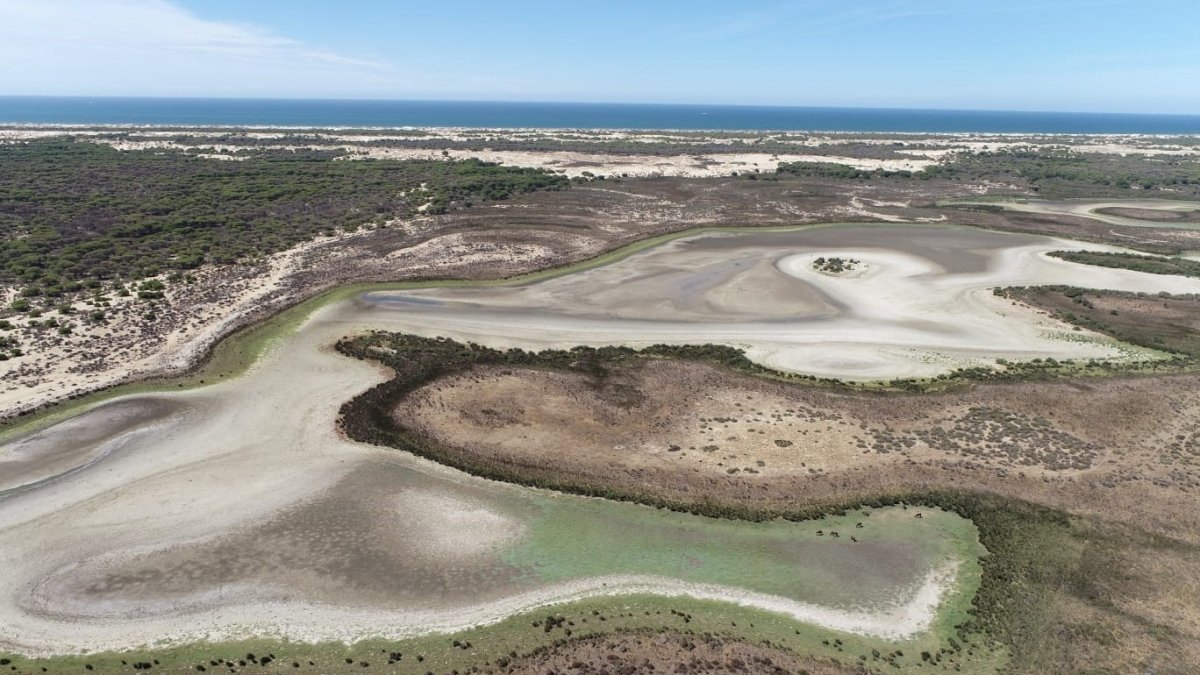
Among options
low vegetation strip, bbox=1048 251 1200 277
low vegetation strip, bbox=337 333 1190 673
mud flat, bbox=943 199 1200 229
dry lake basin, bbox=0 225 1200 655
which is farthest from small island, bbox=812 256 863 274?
mud flat, bbox=943 199 1200 229

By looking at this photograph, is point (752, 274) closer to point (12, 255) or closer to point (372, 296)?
point (372, 296)

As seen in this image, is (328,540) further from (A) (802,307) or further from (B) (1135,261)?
(B) (1135,261)

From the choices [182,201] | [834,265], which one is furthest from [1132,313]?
[182,201]

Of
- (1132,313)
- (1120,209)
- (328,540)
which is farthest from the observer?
(1120,209)

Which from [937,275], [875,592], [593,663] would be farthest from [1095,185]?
[593,663]

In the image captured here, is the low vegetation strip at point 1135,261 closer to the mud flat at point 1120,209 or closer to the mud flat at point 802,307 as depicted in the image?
the mud flat at point 802,307

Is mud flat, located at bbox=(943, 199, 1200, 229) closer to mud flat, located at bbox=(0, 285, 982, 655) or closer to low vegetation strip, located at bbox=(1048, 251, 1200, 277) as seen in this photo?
low vegetation strip, located at bbox=(1048, 251, 1200, 277)
